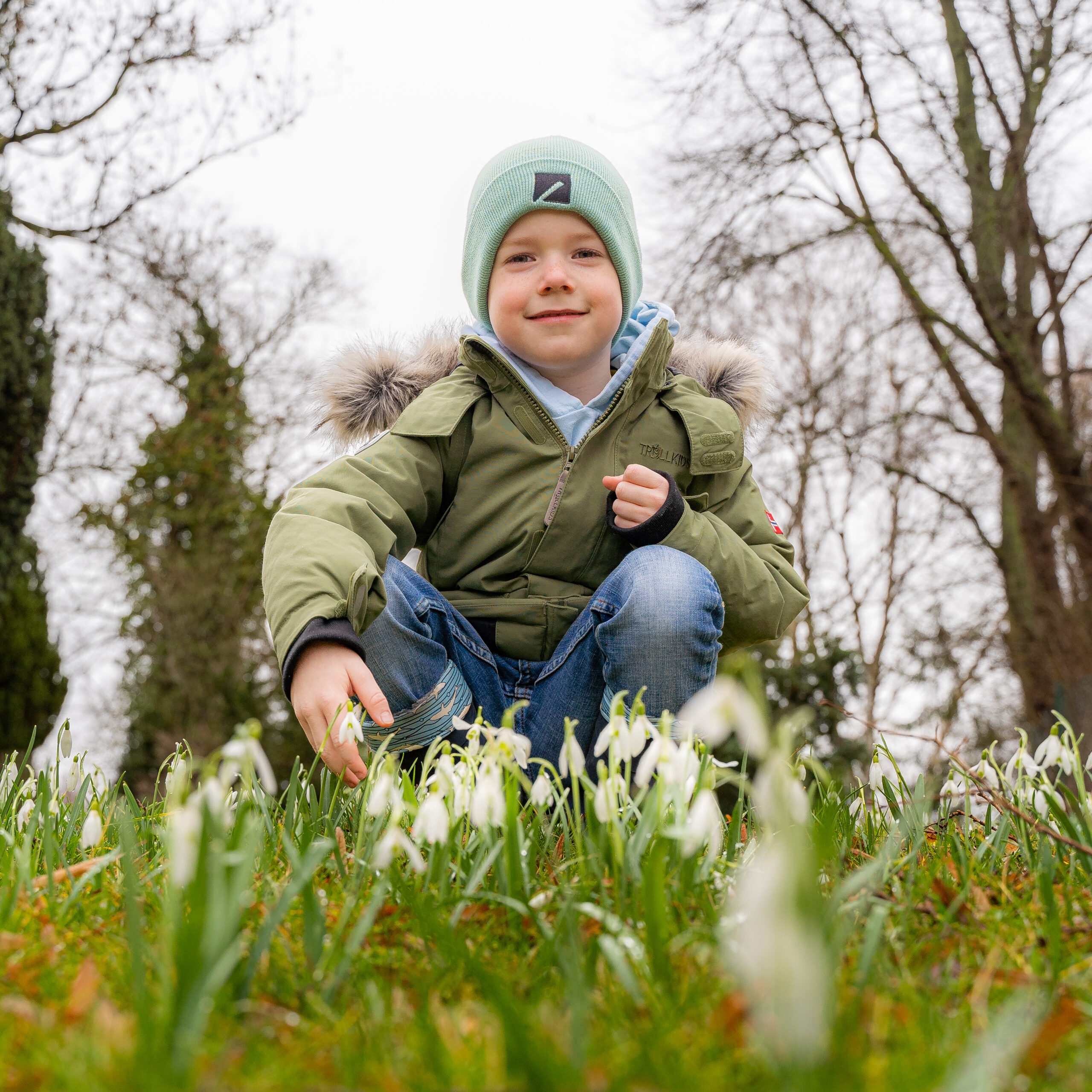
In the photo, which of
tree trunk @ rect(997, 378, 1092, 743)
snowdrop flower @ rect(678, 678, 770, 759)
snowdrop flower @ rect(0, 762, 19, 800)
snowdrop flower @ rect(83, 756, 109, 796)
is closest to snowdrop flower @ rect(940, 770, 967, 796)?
snowdrop flower @ rect(678, 678, 770, 759)

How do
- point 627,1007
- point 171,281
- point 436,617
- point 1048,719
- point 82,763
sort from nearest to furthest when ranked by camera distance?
1. point 627,1007
2. point 82,763
3. point 436,617
4. point 1048,719
5. point 171,281

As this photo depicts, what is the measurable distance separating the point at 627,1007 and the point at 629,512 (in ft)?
5.04

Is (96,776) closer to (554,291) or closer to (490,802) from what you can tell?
(490,802)

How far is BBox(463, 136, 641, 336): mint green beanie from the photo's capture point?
2.65 metres

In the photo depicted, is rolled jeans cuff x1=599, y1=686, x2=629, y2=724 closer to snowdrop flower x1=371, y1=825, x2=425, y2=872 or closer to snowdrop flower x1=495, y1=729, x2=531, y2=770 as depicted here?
snowdrop flower x1=495, y1=729, x2=531, y2=770

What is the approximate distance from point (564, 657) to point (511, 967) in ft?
4.70

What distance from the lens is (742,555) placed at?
2.61m

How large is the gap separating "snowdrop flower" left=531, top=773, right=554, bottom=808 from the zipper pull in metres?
1.01

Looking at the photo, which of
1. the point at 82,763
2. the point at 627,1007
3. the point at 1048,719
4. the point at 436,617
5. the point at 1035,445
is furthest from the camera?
the point at 1035,445

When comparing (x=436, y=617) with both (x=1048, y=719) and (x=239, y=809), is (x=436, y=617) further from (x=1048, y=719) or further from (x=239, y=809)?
(x=1048, y=719)

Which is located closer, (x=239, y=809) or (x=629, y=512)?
(x=239, y=809)

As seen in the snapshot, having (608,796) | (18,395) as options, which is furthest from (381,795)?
(18,395)

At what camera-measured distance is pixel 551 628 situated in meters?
2.62

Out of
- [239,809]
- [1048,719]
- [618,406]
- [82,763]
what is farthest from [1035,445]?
[239,809]
